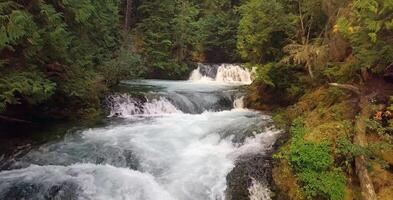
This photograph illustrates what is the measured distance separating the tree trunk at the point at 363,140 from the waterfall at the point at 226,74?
45.0ft

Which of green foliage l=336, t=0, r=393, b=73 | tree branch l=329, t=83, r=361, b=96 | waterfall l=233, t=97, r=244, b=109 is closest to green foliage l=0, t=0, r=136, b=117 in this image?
waterfall l=233, t=97, r=244, b=109

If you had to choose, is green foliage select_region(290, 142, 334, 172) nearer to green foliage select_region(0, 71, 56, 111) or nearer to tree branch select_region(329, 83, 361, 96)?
tree branch select_region(329, 83, 361, 96)

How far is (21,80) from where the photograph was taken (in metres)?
8.10

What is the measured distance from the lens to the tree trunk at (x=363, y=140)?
5.88 metres

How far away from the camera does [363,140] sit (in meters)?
6.73

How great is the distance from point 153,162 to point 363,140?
431cm

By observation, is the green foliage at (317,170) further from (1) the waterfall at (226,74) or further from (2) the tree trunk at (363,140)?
(1) the waterfall at (226,74)

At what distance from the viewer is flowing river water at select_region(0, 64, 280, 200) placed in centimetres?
704

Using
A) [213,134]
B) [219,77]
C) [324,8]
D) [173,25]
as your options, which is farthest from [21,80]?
[173,25]

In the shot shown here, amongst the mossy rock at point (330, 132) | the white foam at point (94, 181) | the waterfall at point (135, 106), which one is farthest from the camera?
the waterfall at point (135, 106)

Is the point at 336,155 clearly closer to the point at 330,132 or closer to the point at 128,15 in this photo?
the point at 330,132

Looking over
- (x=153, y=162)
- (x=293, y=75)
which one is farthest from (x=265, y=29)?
(x=153, y=162)

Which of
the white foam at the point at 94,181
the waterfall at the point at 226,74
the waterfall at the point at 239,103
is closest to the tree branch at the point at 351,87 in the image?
the white foam at the point at 94,181

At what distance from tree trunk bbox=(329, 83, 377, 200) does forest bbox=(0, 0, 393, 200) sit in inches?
0.8
